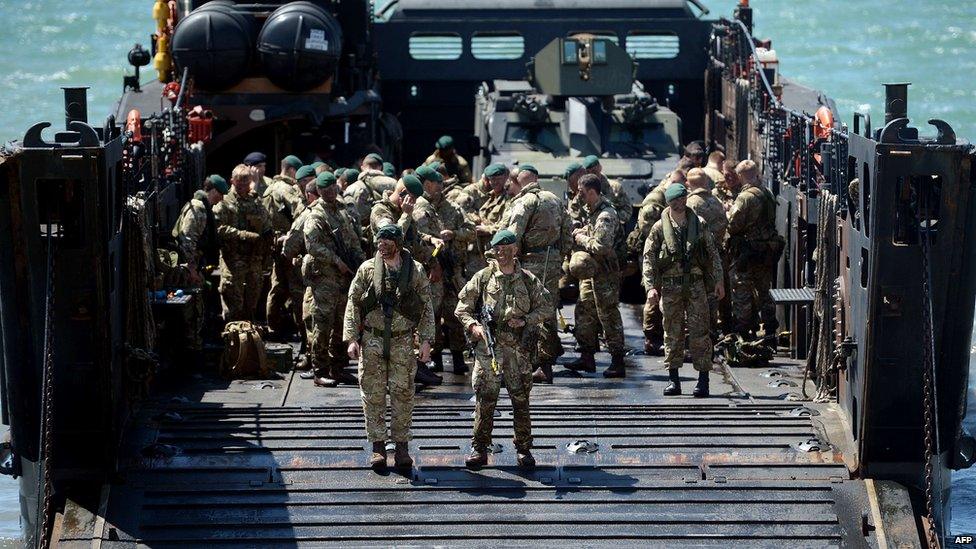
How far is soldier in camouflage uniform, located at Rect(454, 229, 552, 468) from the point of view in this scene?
30.5 ft

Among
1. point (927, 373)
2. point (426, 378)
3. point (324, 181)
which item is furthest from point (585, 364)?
point (927, 373)

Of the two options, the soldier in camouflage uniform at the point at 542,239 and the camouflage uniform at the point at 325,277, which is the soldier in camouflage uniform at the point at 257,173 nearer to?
the camouflage uniform at the point at 325,277

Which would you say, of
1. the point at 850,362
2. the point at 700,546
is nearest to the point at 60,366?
the point at 700,546

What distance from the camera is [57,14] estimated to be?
1882 inches

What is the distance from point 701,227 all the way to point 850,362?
1641 millimetres

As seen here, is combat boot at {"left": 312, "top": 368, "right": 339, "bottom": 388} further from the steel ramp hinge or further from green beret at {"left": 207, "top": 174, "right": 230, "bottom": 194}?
the steel ramp hinge

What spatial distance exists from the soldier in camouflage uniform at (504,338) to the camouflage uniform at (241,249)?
347 centimetres

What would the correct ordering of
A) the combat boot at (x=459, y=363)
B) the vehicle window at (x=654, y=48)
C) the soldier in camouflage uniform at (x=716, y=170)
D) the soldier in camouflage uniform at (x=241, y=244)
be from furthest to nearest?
the vehicle window at (x=654, y=48) → the soldier in camouflage uniform at (x=716, y=170) → the soldier in camouflage uniform at (x=241, y=244) → the combat boot at (x=459, y=363)

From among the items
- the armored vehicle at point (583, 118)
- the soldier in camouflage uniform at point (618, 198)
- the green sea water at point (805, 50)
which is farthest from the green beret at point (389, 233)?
the green sea water at point (805, 50)

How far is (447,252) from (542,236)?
30.5 inches

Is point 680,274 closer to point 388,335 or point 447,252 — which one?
point 447,252

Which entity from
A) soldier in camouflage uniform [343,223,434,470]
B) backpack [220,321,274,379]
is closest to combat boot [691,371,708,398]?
soldier in camouflage uniform [343,223,434,470]

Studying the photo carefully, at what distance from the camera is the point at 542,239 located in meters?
11.2

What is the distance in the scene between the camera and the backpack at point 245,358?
11.4 m
